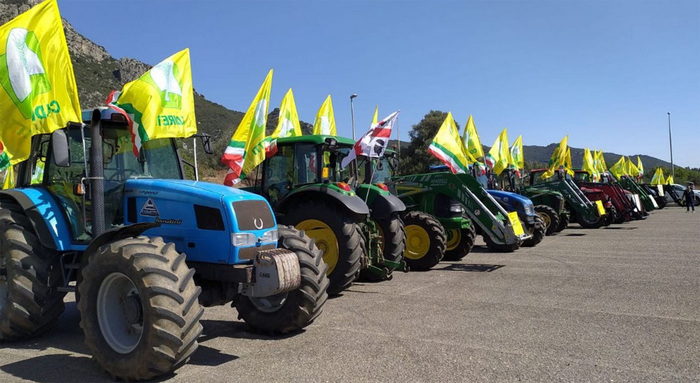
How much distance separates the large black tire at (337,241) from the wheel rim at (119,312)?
127 inches

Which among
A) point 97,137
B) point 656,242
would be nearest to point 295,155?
point 97,137

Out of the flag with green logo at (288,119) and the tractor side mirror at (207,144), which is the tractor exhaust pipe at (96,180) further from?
the flag with green logo at (288,119)

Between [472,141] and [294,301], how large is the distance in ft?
34.0

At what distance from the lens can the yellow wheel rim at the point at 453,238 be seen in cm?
1191

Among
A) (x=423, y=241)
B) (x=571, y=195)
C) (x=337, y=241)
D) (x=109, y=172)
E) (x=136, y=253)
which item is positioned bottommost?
(x=423, y=241)

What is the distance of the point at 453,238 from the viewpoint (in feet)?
39.4

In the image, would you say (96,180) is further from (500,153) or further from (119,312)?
(500,153)

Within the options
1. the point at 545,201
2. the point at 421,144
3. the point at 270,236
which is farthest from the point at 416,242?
the point at 421,144

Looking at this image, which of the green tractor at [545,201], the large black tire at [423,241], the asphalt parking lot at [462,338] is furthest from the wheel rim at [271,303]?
the green tractor at [545,201]

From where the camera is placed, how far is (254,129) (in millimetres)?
10102

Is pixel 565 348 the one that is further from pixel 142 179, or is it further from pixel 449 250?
pixel 449 250

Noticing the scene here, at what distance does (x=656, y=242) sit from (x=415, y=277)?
903 centimetres

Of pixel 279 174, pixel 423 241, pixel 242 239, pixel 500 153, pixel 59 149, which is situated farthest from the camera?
pixel 500 153

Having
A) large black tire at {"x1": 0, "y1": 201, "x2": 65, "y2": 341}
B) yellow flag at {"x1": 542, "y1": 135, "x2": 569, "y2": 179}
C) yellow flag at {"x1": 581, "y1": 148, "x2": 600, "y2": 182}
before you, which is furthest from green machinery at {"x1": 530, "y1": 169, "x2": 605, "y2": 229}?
large black tire at {"x1": 0, "y1": 201, "x2": 65, "y2": 341}
